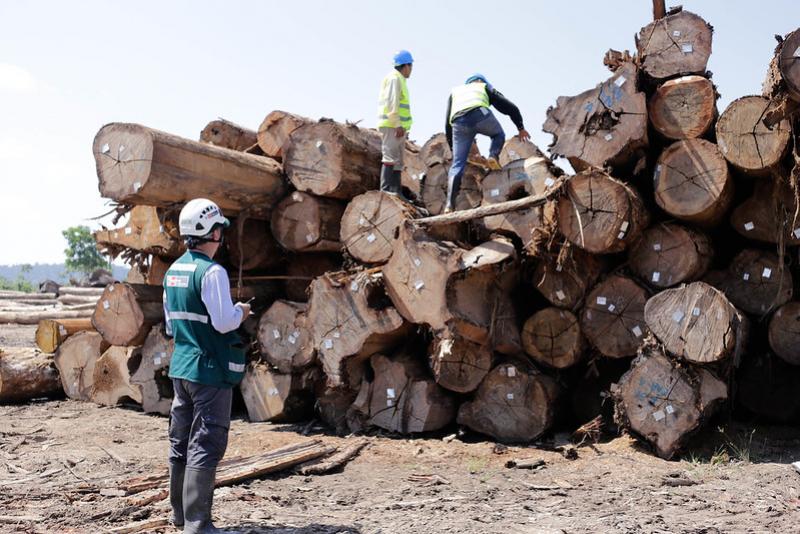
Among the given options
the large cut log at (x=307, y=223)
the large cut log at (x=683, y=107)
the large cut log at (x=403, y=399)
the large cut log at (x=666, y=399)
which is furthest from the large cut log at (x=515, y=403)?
the large cut log at (x=683, y=107)

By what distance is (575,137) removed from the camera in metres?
6.82

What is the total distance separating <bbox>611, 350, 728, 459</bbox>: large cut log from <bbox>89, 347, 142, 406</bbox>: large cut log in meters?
5.69

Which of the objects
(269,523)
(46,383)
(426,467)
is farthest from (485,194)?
(46,383)

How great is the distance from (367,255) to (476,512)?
3120 millimetres

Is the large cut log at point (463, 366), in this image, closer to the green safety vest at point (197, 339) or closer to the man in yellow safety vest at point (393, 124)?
the man in yellow safety vest at point (393, 124)

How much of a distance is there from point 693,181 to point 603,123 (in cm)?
93

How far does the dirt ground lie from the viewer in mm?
4691

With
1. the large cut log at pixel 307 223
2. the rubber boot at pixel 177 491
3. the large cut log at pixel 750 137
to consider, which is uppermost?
the large cut log at pixel 750 137

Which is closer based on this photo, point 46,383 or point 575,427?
point 575,427

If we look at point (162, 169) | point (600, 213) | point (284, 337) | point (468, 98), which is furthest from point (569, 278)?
point (162, 169)

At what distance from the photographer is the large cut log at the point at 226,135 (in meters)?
8.91

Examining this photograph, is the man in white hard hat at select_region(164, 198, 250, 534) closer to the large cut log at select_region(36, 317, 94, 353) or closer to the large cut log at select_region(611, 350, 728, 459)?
the large cut log at select_region(611, 350, 728, 459)

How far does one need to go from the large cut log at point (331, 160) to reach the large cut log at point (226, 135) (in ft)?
3.70

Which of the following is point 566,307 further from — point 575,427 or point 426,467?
point 426,467
